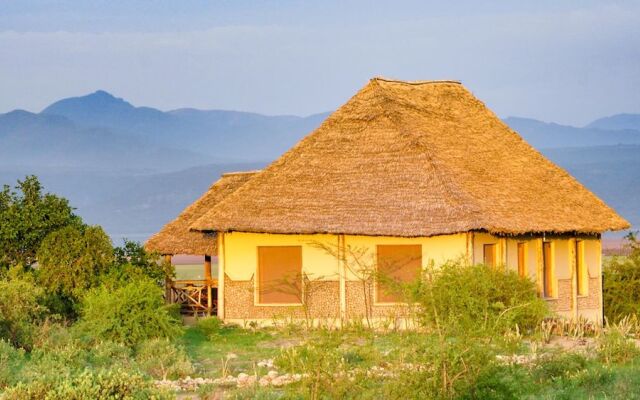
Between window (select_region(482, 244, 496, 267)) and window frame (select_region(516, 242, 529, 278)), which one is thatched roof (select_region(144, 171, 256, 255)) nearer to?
window (select_region(482, 244, 496, 267))

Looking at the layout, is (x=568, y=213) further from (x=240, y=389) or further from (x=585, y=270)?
(x=240, y=389)

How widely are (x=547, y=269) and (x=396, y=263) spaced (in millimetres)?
3668

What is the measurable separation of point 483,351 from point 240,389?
10.6ft

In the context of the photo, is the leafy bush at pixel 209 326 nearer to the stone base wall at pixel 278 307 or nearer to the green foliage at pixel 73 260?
the stone base wall at pixel 278 307

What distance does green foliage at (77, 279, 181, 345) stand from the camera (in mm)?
20656

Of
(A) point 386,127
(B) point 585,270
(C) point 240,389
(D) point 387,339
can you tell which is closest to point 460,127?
(A) point 386,127

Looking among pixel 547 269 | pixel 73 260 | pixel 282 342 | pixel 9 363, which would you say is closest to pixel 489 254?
pixel 547 269

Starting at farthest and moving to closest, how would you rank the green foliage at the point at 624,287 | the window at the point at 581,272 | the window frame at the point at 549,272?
the green foliage at the point at 624,287
the window at the point at 581,272
the window frame at the point at 549,272

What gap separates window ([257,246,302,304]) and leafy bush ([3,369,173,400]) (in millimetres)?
13292

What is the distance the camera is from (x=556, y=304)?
25781 millimetres

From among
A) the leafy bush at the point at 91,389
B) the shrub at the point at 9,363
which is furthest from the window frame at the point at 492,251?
the leafy bush at the point at 91,389

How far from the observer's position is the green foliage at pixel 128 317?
2066 cm

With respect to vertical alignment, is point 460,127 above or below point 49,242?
above

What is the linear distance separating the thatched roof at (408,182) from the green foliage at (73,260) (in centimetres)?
206
